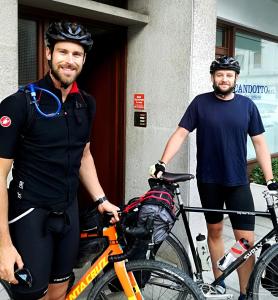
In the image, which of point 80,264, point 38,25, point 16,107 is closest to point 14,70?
point 38,25

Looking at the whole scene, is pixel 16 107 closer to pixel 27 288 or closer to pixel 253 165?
pixel 27 288

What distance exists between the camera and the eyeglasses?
6.54 feet

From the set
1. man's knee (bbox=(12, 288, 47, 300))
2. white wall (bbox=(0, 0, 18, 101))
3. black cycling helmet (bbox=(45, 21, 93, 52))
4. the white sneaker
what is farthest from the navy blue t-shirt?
man's knee (bbox=(12, 288, 47, 300))

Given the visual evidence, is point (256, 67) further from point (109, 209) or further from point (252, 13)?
point (109, 209)

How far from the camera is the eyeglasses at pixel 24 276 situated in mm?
1993

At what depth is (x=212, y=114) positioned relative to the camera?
10.2 feet

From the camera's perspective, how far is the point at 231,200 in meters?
3.17

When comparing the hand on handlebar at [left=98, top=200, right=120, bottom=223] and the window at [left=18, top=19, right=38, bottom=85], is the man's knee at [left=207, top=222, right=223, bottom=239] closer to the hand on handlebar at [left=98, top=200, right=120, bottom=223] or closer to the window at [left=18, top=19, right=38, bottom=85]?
the hand on handlebar at [left=98, top=200, right=120, bottom=223]

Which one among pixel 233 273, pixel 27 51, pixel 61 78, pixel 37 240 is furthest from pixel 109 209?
pixel 233 273

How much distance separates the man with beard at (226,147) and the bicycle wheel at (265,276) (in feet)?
0.93

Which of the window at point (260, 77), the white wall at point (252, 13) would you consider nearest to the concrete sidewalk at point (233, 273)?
the window at point (260, 77)

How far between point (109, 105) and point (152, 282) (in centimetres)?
266

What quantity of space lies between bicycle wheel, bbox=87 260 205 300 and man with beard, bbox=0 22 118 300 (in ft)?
1.29

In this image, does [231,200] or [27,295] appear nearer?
[27,295]
